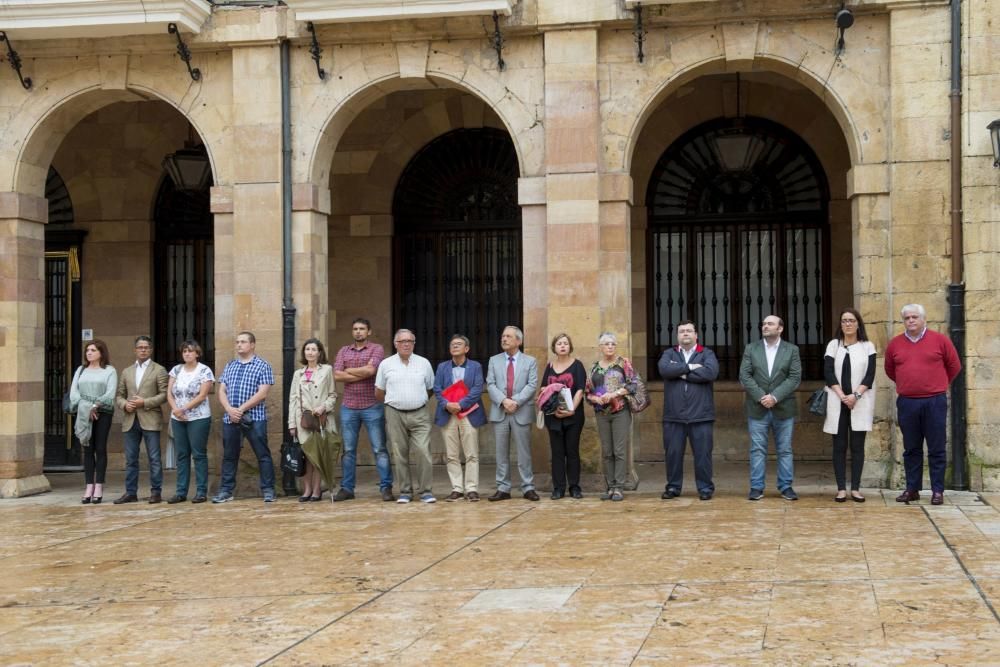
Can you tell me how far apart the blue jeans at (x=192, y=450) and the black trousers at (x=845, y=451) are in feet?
18.3

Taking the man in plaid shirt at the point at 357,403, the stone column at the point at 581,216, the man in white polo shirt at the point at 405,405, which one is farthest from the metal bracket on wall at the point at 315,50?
the man in white polo shirt at the point at 405,405

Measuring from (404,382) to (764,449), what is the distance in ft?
10.4

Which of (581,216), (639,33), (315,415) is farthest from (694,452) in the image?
(639,33)

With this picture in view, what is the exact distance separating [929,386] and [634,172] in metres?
5.06

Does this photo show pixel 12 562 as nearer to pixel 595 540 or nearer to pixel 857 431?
pixel 595 540

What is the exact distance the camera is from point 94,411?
1229 cm

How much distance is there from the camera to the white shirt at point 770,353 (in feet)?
36.7

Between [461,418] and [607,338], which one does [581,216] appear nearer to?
[607,338]

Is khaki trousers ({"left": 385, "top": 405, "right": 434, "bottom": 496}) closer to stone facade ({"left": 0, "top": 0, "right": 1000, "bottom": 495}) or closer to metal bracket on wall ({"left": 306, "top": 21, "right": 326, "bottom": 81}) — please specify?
stone facade ({"left": 0, "top": 0, "right": 1000, "bottom": 495})

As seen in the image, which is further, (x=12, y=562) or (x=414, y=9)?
(x=414, y=9)

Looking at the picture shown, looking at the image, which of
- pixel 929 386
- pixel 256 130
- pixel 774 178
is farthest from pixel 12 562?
pixel 774 178

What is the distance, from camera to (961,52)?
11461 mm

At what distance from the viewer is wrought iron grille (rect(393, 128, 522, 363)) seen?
15148mm

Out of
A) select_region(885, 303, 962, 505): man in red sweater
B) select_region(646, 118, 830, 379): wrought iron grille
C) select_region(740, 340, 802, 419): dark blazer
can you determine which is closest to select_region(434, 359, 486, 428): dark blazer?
select_region(740, 340, 802, 419): dark blazer
